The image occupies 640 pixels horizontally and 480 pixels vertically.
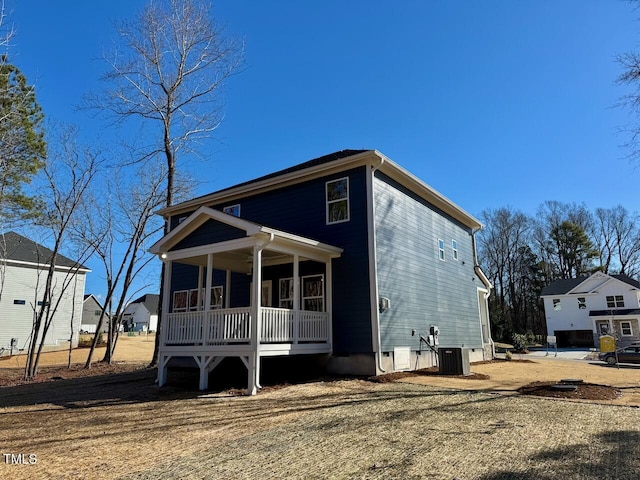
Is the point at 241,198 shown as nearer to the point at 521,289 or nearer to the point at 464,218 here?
the point at 464,218

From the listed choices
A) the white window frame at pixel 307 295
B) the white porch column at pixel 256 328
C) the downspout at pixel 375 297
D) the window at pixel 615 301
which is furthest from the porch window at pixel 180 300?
the window at pixel 615 301

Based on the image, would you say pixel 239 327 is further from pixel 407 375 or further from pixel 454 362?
pixel 454 362

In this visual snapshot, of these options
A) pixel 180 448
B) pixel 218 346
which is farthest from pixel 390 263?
pixel 180 448

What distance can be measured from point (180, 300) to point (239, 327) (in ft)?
23.8

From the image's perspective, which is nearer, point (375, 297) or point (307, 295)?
point (375, 297)

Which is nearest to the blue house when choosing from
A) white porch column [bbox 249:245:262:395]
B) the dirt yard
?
white porch column [bbox 249:245:262:395]

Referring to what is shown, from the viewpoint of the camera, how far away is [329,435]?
5.69m

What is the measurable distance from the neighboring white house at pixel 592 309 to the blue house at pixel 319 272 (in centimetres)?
2900

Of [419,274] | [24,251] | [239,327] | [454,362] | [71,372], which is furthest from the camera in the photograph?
[24,251]

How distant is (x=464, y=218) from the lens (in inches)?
743

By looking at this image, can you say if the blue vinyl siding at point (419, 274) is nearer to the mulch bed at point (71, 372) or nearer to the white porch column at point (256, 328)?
the white porch column at point (256, 328)

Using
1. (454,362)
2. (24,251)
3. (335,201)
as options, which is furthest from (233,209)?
(24,251)

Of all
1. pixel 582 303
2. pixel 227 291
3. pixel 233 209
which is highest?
pixel 233 209

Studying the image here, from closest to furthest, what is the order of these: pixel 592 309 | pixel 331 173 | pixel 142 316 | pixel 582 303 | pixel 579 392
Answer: pixel 579 392
pixel 331 173
pixel 592 309
pixel 582 303
pixel 142 316
